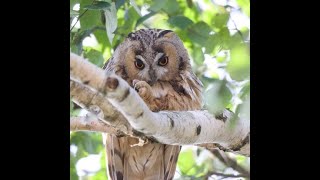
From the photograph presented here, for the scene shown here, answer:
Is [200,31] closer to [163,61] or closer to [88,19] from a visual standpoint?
[163,61]

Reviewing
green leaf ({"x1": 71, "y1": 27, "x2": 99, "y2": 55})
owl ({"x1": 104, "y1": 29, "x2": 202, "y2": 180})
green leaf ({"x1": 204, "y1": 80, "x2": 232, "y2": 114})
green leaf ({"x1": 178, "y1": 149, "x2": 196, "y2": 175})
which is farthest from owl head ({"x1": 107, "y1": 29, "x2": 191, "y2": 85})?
green leaf ({"x1": 204, "y1": 80, "x2": 232, "y2": 114})

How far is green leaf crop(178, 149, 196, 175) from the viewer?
154cm

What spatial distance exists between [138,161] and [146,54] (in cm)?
27

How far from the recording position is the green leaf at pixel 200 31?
136 centimetres

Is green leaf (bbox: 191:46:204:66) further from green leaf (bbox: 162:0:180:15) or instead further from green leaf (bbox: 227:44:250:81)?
green leaf (bbox: 227:44:250:81)

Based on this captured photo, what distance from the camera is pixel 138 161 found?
149 centimetres

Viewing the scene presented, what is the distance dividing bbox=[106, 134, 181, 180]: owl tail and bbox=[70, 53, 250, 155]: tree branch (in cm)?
17

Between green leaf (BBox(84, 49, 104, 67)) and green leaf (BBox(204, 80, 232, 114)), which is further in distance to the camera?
green leaf (BBox(84, 49, 104, 67))
